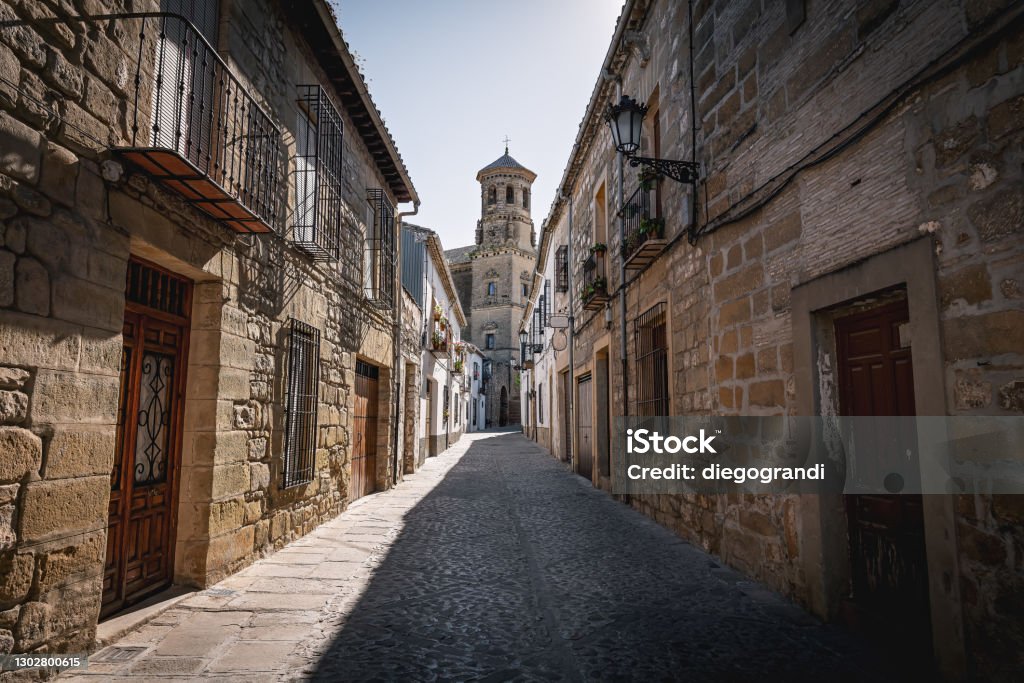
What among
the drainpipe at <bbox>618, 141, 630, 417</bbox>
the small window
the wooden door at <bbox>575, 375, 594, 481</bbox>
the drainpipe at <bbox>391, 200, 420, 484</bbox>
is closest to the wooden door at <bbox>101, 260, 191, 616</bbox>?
the drainpipe at <bbox>618, 141, 630, 417</bbox>

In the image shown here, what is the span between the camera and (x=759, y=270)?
4418 millimetres

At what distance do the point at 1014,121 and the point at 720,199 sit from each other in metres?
2.75

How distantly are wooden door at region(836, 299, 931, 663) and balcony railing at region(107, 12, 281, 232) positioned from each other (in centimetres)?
397

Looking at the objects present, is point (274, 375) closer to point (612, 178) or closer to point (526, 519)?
point (526, 519)

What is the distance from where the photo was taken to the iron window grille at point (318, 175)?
598 centimetres

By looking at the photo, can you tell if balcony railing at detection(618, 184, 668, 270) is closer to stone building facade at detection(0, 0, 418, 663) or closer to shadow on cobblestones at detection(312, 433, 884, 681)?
shadow on cobblestones at detection(312, 433, 884, 681)

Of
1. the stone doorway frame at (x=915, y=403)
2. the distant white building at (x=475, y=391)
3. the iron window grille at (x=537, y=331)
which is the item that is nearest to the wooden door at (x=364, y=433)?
the stone doorway frame at (x=915, y=403)

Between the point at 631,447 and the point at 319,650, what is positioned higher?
the point at 631,447

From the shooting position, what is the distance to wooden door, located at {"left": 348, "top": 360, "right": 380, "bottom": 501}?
8.52m

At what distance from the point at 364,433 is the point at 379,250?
2.80m

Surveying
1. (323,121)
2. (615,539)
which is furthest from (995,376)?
(323,121)

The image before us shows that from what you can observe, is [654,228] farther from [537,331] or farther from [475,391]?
[475,391]

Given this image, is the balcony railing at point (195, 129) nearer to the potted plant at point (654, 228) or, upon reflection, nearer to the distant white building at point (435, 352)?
the potted plant at point (654, 228)

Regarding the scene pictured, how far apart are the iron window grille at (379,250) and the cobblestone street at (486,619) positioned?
154 inches
